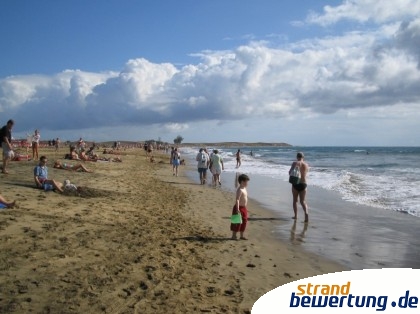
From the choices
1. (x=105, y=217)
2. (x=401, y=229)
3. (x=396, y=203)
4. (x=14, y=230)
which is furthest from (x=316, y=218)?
(x=14, y=230)

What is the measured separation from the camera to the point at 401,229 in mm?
9195

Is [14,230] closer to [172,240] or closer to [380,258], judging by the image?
[172,240]

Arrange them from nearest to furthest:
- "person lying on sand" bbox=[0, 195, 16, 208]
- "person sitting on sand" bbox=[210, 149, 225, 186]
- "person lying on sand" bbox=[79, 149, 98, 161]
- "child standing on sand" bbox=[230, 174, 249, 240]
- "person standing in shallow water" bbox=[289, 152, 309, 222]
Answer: "child standing on sand" bbox=[230, 174, 249, 240] < "person lying on sand" bbox=[0, 195, 16, 208] < "person standing in shallow water" bbox=[289, 152, 309, 222] < "person sitting on sand" bbox=[210, 149, 225, 186] < "person lying on sand" bbox=[79, 149, 98, 161]

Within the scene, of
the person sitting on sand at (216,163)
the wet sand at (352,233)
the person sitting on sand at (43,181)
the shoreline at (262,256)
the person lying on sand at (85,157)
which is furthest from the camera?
the person lying on sand at (85,157)

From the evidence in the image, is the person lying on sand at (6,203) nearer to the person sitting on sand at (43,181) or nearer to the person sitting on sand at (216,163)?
the person sitting on sand at (43,181)

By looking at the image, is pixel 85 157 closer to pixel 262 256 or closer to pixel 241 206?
pixel 241 206

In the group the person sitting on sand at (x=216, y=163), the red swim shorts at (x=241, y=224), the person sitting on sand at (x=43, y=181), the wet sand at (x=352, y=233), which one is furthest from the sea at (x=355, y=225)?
the person sitting on sand at (x=43, y=181)

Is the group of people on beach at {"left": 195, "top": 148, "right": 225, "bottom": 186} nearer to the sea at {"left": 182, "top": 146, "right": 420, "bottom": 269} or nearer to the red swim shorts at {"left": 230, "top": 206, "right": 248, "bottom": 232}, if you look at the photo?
the sea at {"left": 182, "top": 146, "right": 420, "bottom": 269}

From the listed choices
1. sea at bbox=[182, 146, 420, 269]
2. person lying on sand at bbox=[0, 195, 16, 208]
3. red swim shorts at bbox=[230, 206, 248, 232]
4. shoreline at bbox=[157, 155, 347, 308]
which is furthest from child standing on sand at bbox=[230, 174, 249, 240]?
person lying on sand at bbox=[0, 195, 16, 208]

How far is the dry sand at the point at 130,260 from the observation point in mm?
4203

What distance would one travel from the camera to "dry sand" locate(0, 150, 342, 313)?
4.20 meters

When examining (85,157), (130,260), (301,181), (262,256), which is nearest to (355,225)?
(301,181)

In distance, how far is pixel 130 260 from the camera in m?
5.51

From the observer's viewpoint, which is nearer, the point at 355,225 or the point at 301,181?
the point at 355,225
